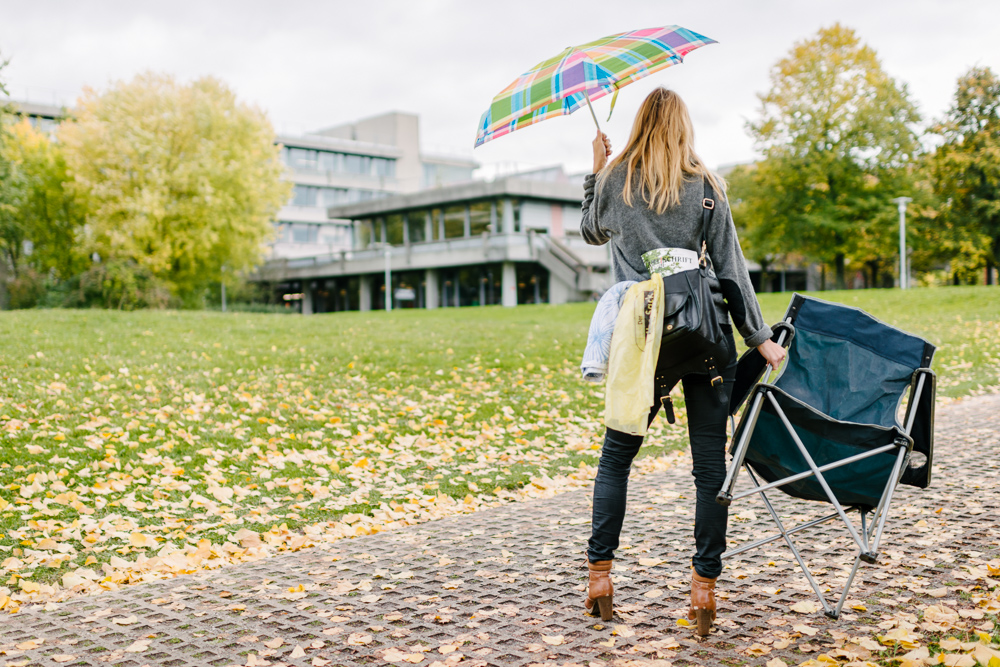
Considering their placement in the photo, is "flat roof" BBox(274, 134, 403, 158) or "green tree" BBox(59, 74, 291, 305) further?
"flat roof" BBox(274, 134, 403, 158)

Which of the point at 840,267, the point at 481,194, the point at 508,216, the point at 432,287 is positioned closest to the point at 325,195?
the point at 432,287

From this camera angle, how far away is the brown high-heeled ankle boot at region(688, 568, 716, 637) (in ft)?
10.6

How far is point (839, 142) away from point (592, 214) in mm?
36180

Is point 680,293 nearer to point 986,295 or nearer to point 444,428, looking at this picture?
point 444,428

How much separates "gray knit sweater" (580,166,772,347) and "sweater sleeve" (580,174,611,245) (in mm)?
49

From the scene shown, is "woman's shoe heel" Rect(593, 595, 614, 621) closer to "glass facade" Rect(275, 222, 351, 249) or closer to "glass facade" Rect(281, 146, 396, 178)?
"glass facade" Rect(275, 222, 351, 249)

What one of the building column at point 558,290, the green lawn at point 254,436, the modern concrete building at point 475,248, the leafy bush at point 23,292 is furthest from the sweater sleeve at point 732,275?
the building column at point 558,290

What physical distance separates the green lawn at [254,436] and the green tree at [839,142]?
2257cm

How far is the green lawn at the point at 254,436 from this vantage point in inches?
203

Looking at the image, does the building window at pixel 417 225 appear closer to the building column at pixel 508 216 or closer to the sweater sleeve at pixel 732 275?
the building column at pixel 508 216

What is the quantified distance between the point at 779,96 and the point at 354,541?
119 ft

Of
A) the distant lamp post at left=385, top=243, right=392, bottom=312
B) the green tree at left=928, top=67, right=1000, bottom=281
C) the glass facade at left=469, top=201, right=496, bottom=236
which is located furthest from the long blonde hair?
the glass facade at left=469, top=201, right=496, bottom=236

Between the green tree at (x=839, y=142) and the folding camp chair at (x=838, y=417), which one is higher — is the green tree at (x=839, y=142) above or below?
above

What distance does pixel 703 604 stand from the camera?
10.6 ft
